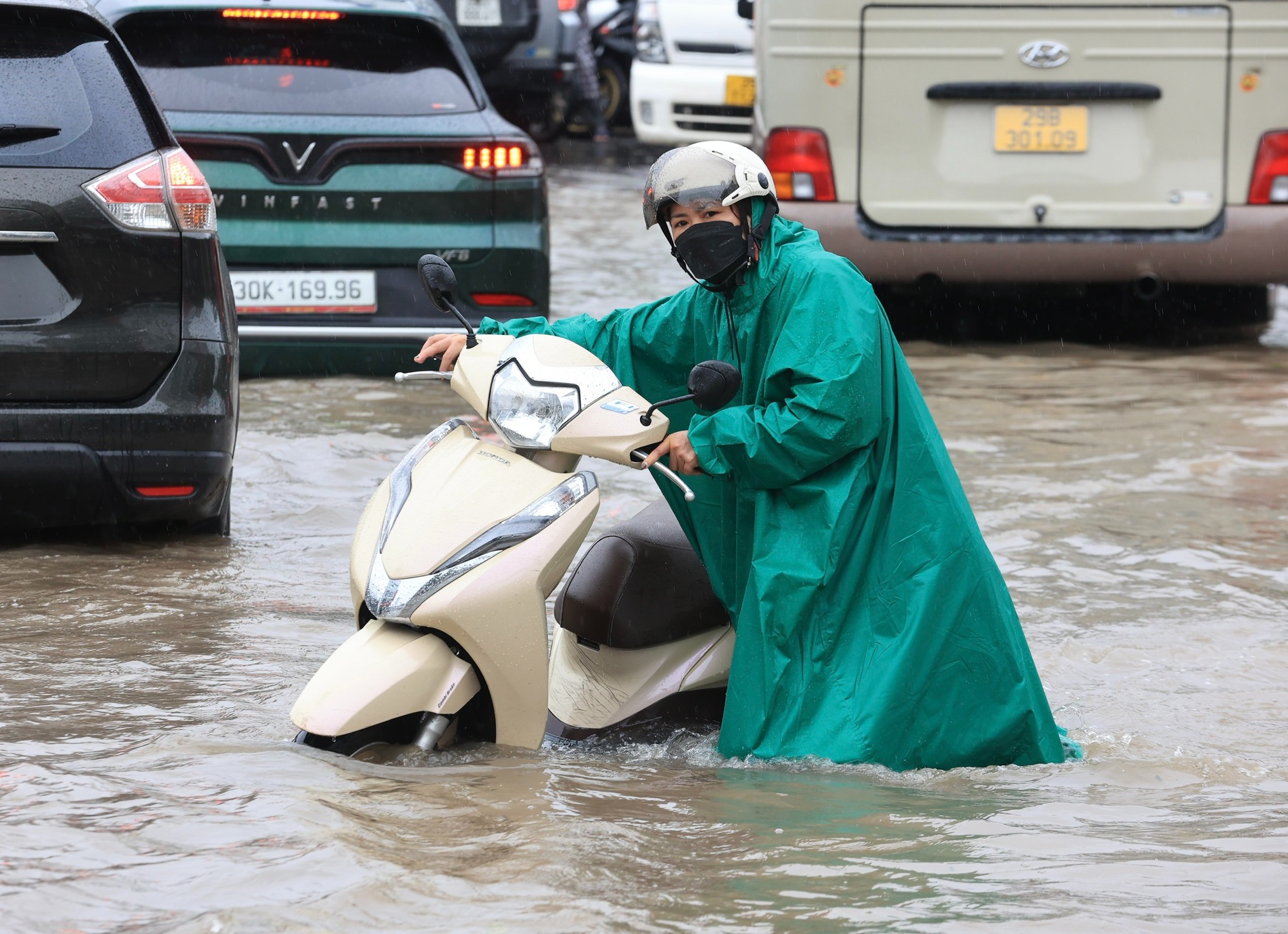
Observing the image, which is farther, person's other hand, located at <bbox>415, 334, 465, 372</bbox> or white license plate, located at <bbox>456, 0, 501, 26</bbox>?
white license plate, located at <bbox>456, 0, 501, 26</bbox>

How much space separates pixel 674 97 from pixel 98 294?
1008cm

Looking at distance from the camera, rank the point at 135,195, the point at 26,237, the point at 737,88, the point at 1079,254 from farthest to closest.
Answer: the point at 737,88, the point at 1079,254, the point at 135,195, the point at 26,237

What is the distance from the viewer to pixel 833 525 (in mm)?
3484

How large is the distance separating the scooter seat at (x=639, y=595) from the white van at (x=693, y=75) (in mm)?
10980

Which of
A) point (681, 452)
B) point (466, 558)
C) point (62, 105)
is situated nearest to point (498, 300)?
point (62, 105)

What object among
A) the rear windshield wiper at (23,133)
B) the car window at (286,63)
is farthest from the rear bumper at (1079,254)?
the rear windshield wiper at (23,133)

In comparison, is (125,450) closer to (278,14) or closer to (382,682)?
(382,682)

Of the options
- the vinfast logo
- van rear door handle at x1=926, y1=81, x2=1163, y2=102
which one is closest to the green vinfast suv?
the vinfast logo

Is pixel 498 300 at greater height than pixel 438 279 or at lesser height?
lesser

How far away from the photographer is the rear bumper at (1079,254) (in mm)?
8641

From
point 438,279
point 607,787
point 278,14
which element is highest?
point 278,14

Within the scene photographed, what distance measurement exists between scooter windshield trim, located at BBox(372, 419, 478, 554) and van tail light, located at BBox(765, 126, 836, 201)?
5.28 m

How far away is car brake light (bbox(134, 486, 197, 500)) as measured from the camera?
5.04 meters

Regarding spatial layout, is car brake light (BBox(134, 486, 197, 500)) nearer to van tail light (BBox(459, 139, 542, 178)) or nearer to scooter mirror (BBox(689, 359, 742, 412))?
scooter mirror (BBox(689, 359, 742, 412))
